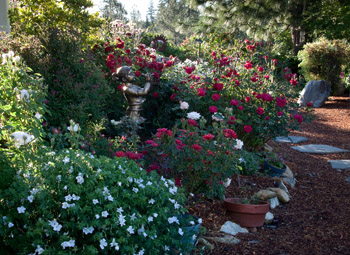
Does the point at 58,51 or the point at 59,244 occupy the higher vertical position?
the point at 58,51

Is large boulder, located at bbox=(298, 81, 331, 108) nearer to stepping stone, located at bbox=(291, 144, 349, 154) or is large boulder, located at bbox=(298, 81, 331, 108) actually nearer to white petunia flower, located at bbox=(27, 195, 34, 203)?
stepping stone, located at bbox=(291, 144, 349, 154)

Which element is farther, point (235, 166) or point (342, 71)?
point (342, 71)

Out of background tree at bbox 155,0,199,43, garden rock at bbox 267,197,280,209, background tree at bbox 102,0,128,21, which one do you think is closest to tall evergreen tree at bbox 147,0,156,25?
background tree at bbox 155,0,199,43

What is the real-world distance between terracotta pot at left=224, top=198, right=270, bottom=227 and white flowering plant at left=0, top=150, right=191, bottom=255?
4.23 ft

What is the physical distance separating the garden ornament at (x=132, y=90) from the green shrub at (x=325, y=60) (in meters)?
9.35

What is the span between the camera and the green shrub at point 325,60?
12.1 metres

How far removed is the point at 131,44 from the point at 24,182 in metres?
4.27

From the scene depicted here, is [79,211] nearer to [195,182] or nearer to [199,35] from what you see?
[195,182]

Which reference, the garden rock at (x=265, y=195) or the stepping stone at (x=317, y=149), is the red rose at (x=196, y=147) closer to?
the garden rock at (x=265, y=195)

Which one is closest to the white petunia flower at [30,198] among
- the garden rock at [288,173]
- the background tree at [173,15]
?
the garden rock at [288,173]

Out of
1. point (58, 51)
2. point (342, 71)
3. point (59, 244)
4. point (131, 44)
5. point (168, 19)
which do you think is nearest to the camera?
point (59, 244)

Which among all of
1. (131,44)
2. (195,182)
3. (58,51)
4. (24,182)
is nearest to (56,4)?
(131,44)

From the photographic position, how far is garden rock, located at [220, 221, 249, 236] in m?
3.21

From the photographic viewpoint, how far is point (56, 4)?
5199 millimetres
